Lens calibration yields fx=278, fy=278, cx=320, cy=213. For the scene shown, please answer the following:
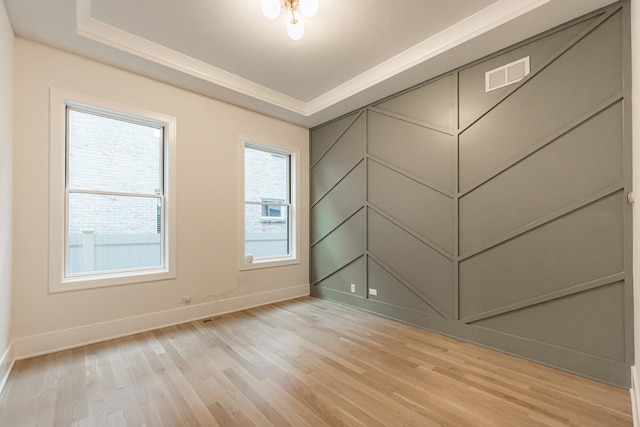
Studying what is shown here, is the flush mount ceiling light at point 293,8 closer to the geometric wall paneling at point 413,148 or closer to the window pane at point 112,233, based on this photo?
the geometric wall paneling at point 413,148

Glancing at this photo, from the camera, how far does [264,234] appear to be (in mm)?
4305

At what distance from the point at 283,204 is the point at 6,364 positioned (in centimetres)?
326

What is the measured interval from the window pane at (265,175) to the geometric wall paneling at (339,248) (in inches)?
39.9

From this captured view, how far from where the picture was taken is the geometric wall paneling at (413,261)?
299cm

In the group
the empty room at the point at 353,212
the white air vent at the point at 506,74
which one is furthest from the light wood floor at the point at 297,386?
the white air vent at the point at 506,74

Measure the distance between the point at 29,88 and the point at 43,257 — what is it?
151 cm

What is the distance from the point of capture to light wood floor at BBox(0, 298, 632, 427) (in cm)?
169

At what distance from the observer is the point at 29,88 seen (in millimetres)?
2475

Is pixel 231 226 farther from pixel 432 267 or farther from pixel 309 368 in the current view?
pixel 432 267

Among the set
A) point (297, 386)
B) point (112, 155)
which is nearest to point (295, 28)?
point (112, 155)

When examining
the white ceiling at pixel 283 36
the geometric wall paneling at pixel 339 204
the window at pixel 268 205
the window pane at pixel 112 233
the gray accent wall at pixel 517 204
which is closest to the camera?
the gray accent wall at pixel 517 204

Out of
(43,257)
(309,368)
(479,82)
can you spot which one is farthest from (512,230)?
(43,257)

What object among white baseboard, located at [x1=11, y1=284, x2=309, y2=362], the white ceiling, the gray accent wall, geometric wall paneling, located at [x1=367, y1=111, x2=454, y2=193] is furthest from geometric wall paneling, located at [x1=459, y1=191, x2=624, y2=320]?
white baseboard, located at [x1=11, y1=284, x2=309, y2=362]

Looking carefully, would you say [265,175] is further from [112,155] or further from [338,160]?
[112,155]
